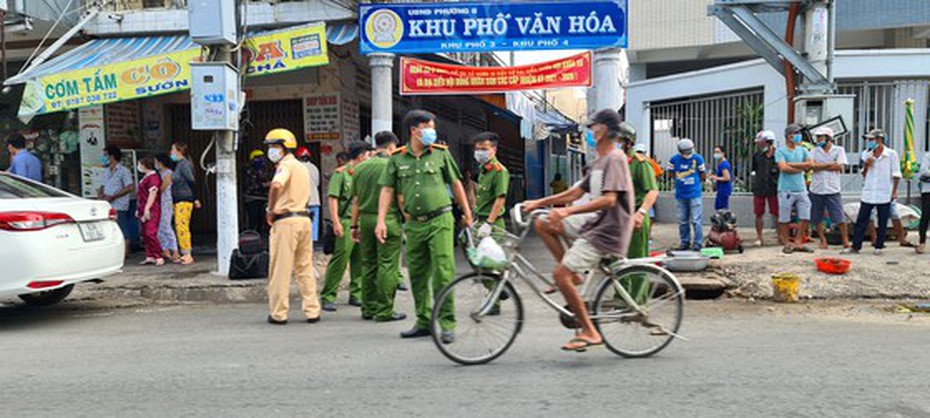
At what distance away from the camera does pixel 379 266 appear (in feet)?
20.7

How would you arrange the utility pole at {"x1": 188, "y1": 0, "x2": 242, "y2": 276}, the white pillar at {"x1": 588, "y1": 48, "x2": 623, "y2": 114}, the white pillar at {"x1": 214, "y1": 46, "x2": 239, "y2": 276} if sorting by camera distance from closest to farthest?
the utility pole at {"x1": 188, "y1": 0, "x2": 242, "y2": 276}
the white pillar at {"x1": 214, "y1": 46, "x2": 239, "y2": 276}
the white pillar at {"x1": 588, "y1": 48, "x2": 623, "y2": 114}

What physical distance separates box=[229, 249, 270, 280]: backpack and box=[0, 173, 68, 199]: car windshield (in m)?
1.93

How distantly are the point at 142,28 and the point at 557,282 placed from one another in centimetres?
922

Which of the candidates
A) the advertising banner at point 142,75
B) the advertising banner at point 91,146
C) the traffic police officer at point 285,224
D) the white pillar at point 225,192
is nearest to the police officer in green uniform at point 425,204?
the traffic police officer at point 285,224

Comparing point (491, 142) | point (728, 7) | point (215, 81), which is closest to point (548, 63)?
point (728, 7)

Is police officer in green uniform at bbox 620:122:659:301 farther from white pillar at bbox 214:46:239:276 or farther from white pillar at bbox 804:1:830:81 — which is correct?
white pillar at bbox 804:1:830:81

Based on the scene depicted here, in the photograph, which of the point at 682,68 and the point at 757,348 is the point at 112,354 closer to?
the point at 757,348

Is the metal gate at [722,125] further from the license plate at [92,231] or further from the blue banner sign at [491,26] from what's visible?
the license plate at [92,231]

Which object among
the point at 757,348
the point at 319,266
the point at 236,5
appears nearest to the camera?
the point at 757,348

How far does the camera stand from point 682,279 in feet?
26.3

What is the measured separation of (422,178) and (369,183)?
122cm

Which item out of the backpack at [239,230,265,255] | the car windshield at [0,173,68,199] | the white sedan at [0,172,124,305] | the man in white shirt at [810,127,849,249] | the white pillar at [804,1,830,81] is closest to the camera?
the white sedan at [0,172,124,305]

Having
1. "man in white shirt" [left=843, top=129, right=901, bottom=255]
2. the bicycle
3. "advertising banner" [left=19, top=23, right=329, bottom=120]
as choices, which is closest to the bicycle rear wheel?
the bicycle

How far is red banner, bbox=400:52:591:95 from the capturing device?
10.3 metres
